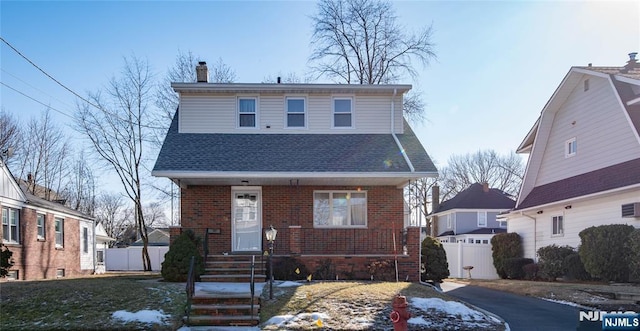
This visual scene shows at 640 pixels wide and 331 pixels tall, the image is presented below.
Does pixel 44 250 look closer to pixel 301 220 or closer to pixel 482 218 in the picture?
pixel 301 220

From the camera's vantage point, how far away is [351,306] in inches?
396

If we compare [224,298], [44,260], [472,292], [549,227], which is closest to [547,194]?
[549,227]

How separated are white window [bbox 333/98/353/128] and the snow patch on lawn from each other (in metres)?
9.09

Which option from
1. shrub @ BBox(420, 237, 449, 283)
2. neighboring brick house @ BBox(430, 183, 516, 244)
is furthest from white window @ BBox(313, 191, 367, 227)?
neighboring brick house @ BBox(430, 183, 516, 244)

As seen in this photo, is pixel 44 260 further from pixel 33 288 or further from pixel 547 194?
pixel 547 194

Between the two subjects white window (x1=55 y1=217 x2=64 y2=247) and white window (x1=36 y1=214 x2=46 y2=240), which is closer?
white window (x1=36 y1=214 x2=46 y2=240)

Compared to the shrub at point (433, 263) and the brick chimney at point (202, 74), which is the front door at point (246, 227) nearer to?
the brick chimney at point (202, 74)

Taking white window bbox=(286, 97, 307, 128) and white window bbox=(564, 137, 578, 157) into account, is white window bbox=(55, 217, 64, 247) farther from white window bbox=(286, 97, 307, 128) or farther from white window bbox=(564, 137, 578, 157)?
white window bbox=(564, 137, 578, 157)

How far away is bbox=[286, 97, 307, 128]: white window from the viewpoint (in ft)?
Result: 54.6

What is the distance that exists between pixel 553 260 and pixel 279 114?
11.3 meters

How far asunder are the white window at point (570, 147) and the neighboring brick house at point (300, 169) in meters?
7.39

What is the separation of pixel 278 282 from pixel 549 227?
41.9ft

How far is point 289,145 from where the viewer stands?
51.9ft

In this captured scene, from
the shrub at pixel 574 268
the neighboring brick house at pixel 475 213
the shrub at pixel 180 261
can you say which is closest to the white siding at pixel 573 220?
the shrub at pixel 574 268
